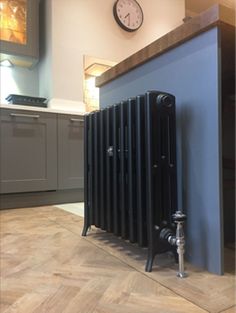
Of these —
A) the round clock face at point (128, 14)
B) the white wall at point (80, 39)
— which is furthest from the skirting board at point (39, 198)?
the round clock face at point (128, 14)

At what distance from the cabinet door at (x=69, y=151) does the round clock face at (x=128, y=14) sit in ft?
4.44

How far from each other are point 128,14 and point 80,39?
2.35ft

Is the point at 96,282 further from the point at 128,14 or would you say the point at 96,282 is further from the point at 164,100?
the point at 128,14

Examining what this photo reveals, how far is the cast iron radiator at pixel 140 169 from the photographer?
985 mm

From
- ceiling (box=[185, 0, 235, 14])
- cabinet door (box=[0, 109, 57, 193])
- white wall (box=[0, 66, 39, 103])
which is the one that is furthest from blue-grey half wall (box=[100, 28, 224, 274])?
ceiling (box=[185, 0, 235, 14])

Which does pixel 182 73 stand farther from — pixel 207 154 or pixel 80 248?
pixel 80 248

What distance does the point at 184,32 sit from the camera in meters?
1.03

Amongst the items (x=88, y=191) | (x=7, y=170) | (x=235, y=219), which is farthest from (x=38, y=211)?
(x=235, y=219)

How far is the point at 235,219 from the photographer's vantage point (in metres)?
1.36

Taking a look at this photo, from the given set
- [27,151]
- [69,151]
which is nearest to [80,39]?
[69,151]

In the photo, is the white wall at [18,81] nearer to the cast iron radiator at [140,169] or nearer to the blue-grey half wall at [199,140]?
the cast iron radiator at [140,169]

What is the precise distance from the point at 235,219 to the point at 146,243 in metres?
0.57

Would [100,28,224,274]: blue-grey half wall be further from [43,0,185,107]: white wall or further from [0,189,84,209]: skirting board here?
[43,0,185,107]: white wall

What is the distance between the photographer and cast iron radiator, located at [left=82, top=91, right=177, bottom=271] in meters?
0.99
